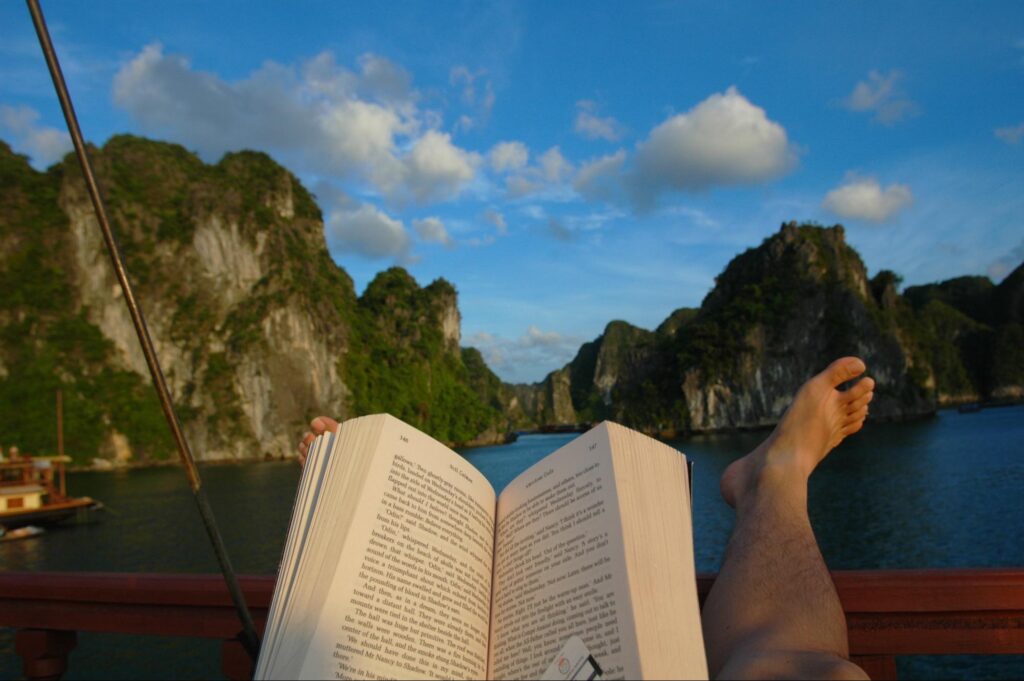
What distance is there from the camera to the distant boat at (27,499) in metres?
15.6

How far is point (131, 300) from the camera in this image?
0.62m

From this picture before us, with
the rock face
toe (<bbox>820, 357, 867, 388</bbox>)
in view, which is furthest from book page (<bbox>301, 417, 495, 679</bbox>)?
the rock face

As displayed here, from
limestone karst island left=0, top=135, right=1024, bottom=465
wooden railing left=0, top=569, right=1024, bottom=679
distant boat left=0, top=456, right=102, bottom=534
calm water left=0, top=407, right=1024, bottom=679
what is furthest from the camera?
limestone karst island left=0, top=135, right=1024, bottom=465

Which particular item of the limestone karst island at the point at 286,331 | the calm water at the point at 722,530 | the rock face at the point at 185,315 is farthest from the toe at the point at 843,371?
the rock face at the point at 185,315

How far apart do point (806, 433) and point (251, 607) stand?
97cm

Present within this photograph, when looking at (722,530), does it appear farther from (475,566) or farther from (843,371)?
(475,566)

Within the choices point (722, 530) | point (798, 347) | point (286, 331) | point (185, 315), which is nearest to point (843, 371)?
point (722, 530)

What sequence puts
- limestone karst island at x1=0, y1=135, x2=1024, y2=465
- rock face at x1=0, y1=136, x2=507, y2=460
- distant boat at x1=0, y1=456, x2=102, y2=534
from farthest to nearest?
limestone karst island at x1=0, y1=135, x2=1024, y2=465, rock face at x1=0, y1=136, x2=507, y2=460, distant boat at x1=0, y1=456, x2=102, y2=534

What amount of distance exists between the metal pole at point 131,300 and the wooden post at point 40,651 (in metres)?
0.74

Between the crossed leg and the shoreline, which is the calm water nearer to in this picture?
the crossed leg

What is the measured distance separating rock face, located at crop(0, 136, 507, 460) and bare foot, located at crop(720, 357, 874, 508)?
42470 millimetres

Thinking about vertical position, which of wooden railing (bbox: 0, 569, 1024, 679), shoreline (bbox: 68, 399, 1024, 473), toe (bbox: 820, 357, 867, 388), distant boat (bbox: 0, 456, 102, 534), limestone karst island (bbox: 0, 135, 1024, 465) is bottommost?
shoreline (bbox: 68, 399, 1024, 473)

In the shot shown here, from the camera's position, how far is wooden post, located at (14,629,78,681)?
1.12 metres

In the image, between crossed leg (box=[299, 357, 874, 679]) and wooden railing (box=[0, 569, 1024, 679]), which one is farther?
wooden railing (box=[0, 569, 1024, 679])
